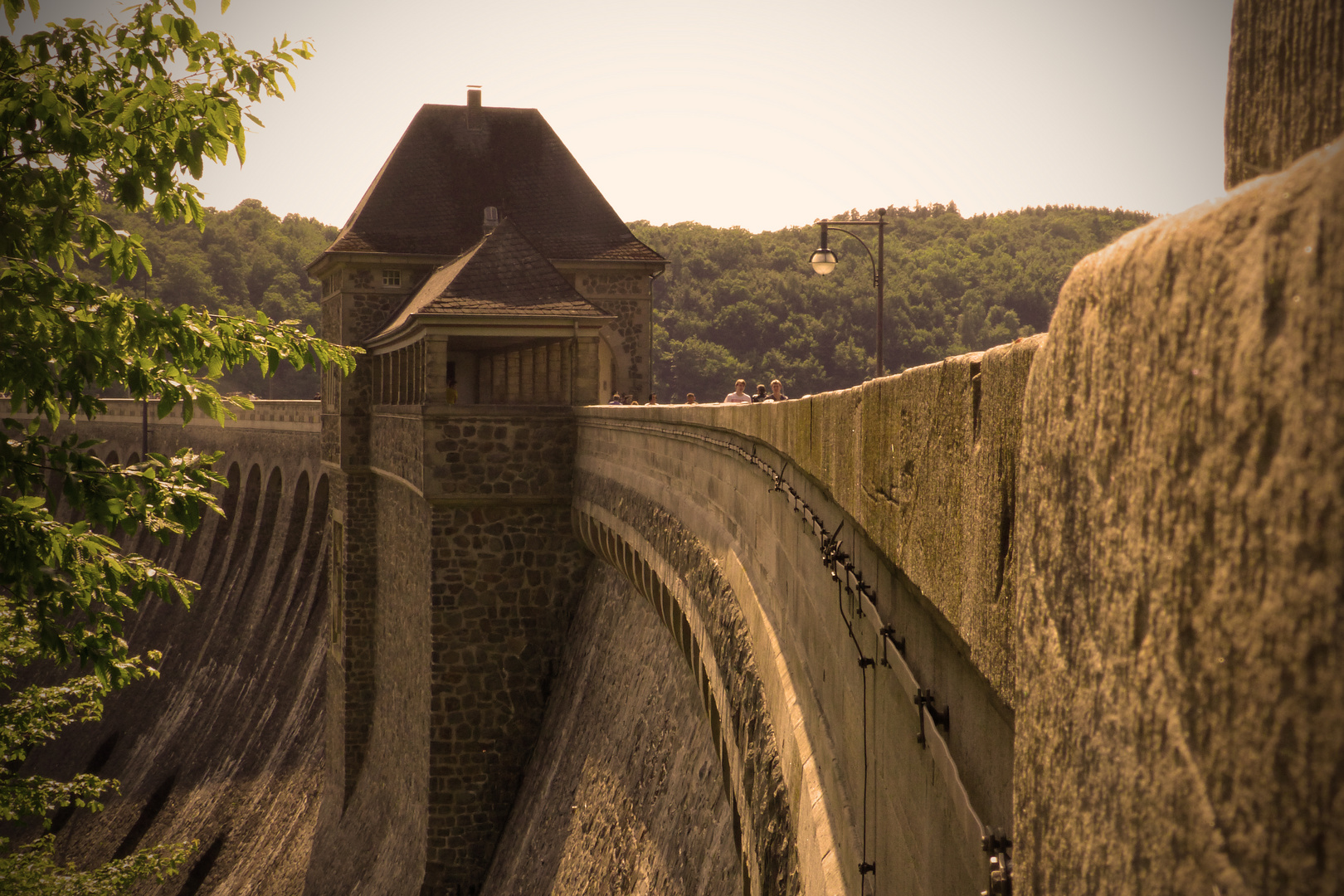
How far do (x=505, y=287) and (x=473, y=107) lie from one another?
10204mm

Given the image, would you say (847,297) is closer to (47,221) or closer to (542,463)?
(542,463)

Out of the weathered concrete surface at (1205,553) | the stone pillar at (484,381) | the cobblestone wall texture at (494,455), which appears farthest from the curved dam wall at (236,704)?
the weathered concrete surface at (1205,553)

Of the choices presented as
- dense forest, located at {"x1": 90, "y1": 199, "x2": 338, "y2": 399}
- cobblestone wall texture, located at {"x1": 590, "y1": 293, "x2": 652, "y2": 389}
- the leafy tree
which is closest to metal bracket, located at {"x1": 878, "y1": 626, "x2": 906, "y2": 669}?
the leafy tree

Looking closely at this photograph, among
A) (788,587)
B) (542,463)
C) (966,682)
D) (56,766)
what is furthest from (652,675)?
(56,766)

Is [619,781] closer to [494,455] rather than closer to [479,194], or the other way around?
[494,455]

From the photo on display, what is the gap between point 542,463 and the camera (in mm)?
14234

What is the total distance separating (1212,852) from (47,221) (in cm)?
600

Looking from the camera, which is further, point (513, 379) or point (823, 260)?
point (513, 379)

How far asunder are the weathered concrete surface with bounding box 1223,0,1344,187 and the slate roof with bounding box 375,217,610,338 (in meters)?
13.7

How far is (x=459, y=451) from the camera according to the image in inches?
555

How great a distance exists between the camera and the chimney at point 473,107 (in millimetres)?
23141

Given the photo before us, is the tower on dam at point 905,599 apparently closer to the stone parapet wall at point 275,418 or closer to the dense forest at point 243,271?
the stone parapet wall at point 275,418

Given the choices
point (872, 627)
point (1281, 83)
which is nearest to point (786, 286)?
point (872, 627)

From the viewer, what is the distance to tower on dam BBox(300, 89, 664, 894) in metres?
14.2
